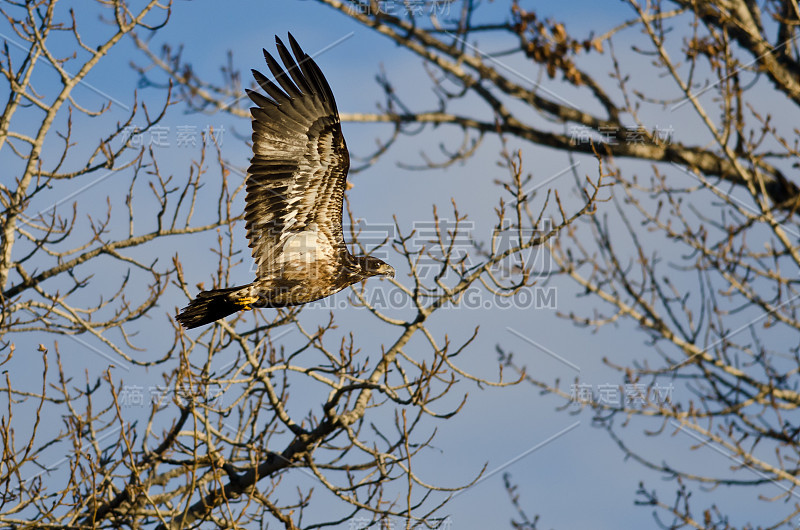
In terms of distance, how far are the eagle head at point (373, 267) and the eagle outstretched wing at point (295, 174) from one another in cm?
33

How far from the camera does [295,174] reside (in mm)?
5727

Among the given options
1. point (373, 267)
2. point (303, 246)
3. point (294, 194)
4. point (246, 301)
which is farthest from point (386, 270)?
point (246, 301)

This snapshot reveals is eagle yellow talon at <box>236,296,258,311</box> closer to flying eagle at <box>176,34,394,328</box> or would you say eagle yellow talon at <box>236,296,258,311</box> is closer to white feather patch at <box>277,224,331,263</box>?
flying eagle at <box>176,34,394,328</box>

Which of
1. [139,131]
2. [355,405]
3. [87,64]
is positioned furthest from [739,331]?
[87,64]

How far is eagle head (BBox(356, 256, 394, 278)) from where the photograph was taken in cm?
607

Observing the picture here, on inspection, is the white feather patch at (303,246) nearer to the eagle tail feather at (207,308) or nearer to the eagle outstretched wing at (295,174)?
the eagle outstretched wing at (295,174)

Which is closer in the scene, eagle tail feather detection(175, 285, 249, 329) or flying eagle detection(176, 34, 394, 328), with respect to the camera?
eagle tail feather detection(175, 285, 249, 329)

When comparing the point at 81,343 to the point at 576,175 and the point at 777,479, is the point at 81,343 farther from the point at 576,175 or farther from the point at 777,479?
the point at 777,479

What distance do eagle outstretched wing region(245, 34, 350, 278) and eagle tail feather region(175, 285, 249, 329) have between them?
0.40 m

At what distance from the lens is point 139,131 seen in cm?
714

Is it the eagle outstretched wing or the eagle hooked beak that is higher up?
the eagle outstretched wing

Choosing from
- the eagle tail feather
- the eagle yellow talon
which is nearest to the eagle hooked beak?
the eagle yellow talon

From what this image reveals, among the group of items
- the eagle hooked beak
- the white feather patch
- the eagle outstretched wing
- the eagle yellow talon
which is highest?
the eagle outstretched wing

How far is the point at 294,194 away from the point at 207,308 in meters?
1.12
